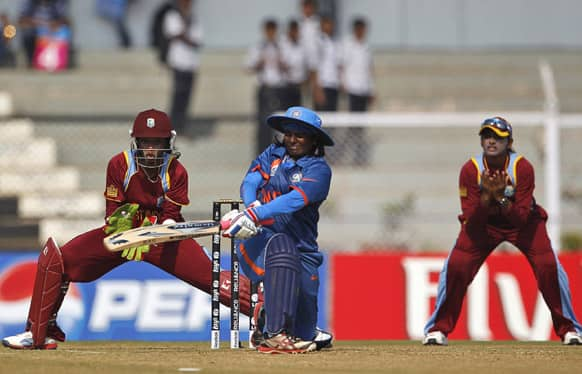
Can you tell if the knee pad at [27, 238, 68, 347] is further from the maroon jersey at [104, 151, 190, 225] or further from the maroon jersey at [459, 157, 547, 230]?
the maroon jersey at [459, 157, 547, 230]

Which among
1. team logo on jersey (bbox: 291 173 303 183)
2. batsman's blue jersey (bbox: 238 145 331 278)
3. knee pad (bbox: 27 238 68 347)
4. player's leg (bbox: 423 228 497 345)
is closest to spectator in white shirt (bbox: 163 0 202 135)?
player's leg (bbox: 423 228 497 345)

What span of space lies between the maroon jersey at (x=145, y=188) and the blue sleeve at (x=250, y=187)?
53 centimetres

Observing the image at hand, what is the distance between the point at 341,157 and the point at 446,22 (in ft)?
21.4

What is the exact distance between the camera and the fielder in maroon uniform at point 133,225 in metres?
9.80

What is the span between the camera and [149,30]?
22.4 metres

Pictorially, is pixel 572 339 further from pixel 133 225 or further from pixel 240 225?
pixel 133 225

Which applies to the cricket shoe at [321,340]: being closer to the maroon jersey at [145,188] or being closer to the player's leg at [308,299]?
the player's leg at [308,299]

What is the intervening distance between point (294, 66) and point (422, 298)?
5076mm

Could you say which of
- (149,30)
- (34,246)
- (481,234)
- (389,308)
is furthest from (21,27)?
(481,234)

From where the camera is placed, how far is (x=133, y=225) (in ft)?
32.5

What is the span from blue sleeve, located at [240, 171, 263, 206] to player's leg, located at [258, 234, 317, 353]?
0.51 meters

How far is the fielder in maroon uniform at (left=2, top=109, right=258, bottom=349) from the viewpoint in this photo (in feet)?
32.1

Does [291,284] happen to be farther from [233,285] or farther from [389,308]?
[389,308]

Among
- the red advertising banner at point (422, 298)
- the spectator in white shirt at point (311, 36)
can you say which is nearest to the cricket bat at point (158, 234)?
the red advertising banner at point (422, 298)
